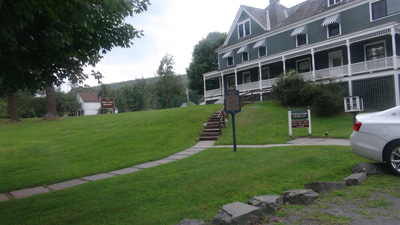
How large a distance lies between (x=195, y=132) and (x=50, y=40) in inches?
444

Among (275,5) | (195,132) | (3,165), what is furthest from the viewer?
(275,5)

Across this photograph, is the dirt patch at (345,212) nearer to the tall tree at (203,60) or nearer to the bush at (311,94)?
the bush at (311,94)

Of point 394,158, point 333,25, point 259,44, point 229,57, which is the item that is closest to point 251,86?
point 259,44

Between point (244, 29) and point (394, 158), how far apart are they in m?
26.3

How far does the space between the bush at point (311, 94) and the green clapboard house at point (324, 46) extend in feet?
3.86

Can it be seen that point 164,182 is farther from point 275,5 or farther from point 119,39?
point 275,5

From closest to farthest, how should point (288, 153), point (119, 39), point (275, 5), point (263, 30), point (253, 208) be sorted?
point (253, 208), point (119, 39), point (288, 153), point (263, 30), point (275, 5)

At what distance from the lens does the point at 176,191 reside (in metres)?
5.26

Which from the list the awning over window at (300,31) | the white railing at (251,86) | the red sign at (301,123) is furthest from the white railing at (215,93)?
the red sign at (301,123)

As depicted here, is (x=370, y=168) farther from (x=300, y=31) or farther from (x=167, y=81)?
(x=167, y=81)

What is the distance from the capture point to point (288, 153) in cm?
813

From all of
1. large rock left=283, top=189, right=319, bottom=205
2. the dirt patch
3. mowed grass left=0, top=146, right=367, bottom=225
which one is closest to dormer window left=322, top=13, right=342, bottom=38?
mowed grass left=0, top=146, right=367, bottom=225

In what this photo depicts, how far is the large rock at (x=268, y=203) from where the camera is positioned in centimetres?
397

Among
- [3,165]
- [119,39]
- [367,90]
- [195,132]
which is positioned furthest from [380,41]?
[3,165]
